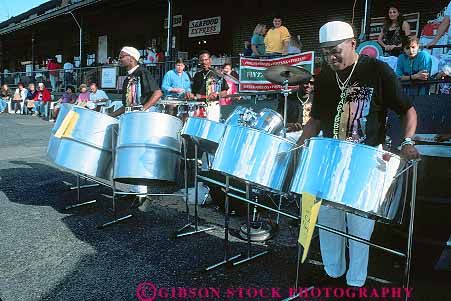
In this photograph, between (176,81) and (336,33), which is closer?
(336,33)

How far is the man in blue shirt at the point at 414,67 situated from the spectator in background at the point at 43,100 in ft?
42.7

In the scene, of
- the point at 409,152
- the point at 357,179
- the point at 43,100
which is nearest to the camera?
the point at 357,179

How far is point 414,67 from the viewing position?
4.86 m

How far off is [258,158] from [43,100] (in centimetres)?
1480

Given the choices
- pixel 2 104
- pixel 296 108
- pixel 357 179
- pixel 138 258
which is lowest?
pixel 138 258

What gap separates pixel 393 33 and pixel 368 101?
4617mm

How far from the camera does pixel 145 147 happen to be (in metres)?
3.54

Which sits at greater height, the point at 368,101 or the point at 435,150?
the point at 368,101

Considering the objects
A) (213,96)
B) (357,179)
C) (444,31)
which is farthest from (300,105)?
(357,179)

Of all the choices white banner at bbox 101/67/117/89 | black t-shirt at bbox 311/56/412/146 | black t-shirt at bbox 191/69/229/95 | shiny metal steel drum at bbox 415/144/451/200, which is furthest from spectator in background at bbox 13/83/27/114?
shiny metal steel drum at bbox 415/144/451/200

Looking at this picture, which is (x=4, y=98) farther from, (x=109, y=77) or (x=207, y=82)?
Answer: (x=207, y=82)

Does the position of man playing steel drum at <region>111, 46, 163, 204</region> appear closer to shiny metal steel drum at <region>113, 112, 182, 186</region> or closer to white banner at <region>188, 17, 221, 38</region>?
shiny metal steel drum at <region>113, 112, 182, 186</region>

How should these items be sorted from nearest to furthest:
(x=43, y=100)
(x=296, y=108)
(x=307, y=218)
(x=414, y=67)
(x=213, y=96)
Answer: (x=307, y=218)
(x=414, y=67)
(x=296, y=108)
(x=213, y=96)
(x=43, y=100)

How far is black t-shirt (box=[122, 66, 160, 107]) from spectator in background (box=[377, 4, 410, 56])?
147 inches
